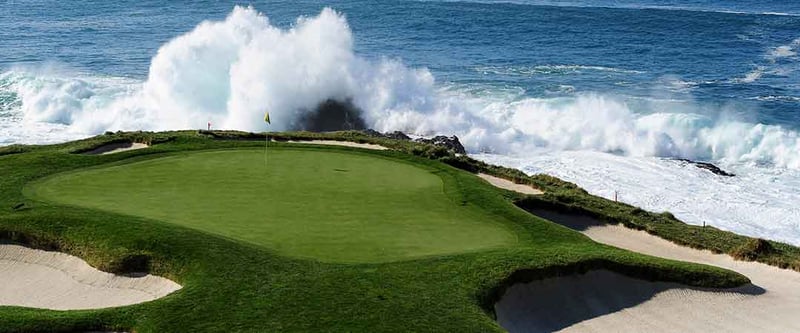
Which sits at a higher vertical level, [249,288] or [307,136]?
[307,136]

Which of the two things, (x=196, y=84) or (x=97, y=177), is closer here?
(x=97, y=177)

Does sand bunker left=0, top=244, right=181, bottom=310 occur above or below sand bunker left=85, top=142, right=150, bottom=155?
below

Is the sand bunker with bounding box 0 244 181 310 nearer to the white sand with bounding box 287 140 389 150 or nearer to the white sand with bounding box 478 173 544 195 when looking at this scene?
the white sand with bounding box 478 173 544 195

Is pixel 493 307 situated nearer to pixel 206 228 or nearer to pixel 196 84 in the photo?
pixel 206 228

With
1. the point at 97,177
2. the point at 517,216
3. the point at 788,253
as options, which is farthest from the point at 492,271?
the point at 97,177

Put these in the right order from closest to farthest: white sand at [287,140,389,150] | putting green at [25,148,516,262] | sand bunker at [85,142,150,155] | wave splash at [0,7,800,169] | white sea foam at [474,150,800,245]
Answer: putting green at [25,148,516,262] → sand bunker at [85,142,150,155] → white sand at [287,140,389,150] → white sea foam at [474,150,800,245] → wave splash at [0,7,800,169]

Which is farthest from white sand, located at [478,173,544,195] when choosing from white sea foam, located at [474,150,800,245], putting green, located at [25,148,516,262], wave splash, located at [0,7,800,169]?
wave splash, located at [0,7,800,169]
